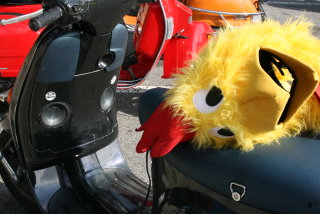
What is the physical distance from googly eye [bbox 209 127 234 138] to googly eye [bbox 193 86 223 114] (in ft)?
0.16

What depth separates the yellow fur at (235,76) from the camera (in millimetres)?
1048

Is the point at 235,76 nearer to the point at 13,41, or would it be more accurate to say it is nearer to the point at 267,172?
the point at 267,172

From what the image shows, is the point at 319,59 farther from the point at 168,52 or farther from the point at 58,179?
the point at 168,52

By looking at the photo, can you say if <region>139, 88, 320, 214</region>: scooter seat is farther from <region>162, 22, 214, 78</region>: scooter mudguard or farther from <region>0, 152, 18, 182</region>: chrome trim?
<region>162, 22, 214, 78</region>: scooter mudguard

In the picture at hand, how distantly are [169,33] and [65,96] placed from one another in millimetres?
1581

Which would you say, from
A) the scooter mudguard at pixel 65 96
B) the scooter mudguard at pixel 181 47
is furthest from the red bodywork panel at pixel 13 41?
the scooter mudguard at pixel 65 96

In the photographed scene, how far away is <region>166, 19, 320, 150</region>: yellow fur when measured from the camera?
1.05 meters

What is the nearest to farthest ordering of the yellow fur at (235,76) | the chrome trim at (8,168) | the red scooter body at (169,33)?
the yellow fur at (235,76)
the chrome trim at (8,168)
the red scooter body at (169,33)

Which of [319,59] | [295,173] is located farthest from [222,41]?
[295,173]

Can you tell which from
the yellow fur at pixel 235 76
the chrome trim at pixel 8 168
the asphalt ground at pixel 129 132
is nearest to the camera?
the yellow fur at pixel 235 76

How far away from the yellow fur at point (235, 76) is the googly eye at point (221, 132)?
0.04 feet

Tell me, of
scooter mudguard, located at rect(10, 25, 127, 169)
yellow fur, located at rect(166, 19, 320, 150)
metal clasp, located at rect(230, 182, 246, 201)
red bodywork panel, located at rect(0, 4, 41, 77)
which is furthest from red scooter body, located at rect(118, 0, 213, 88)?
metal clasp, located at rect(230, 182, 246, 201)

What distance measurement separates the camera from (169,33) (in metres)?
3.13

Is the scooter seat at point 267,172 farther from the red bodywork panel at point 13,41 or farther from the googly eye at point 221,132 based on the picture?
the red bodywork panel at point 13,41
